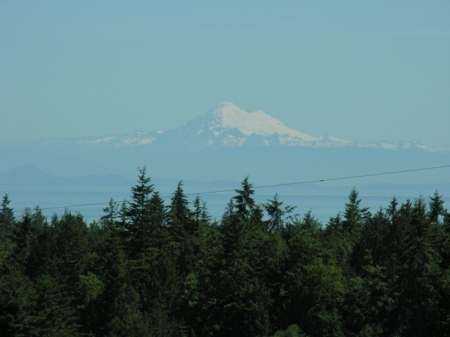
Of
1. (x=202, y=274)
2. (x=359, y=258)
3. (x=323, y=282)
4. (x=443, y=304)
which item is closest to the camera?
(x=443, y=304)

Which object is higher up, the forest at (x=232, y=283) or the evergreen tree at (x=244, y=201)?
the evergreen tree at (x=244, y=201)

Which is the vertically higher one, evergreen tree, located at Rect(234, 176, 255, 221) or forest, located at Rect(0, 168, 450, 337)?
evergreen tree, located at Rect(234, 176, 255, 221)

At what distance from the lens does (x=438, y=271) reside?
48.4m

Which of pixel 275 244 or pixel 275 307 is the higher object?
pixel 275 244

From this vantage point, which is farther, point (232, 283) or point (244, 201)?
point (244, 201)

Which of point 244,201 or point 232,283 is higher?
point 244,201

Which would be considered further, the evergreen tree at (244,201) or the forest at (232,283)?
the evergreen tree at (244,201)

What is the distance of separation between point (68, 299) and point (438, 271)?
22038 mm

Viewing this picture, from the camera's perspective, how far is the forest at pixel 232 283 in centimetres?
4947

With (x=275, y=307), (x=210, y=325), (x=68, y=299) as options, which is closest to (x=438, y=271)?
(x=275, y=307)

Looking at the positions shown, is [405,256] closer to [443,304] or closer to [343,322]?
[343,322]

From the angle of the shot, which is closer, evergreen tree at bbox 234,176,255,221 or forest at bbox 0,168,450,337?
forest at bbox 0,168,450,337

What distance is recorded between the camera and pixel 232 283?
54.2 metres

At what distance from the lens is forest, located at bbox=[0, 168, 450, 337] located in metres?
49.5
